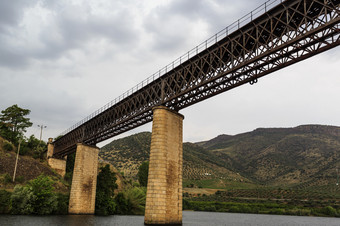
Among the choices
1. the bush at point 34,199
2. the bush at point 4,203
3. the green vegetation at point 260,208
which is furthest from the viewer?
the green vegetation at point 260,208

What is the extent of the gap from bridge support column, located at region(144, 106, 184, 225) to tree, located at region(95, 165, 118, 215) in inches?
984

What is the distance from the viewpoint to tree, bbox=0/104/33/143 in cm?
7506

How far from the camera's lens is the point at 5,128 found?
7562 centimetres

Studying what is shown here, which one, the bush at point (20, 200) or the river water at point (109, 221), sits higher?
the bush at point (20, 200)

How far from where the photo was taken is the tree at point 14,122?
246ft

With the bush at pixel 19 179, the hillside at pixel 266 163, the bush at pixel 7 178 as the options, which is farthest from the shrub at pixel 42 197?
the hillside at pixel 266 163

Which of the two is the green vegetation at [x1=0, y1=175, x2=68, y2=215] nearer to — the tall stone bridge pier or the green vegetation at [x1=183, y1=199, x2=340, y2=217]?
the tall stone bridge pier

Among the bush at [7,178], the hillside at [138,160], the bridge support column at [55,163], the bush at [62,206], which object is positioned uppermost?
the hillside at [138,160]

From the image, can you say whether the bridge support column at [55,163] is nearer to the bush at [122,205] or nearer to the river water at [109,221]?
the bush at [122,205]

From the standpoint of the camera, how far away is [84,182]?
2000 inches

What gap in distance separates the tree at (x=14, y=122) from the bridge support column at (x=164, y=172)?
185 ft

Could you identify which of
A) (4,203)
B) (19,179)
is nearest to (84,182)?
(4,203)

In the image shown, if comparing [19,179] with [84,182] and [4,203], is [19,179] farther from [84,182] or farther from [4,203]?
[4,203]

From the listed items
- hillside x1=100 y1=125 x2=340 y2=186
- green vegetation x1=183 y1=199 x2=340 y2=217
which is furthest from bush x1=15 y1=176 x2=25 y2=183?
hillside x1=100 y1=125 x2=340 y2=186
